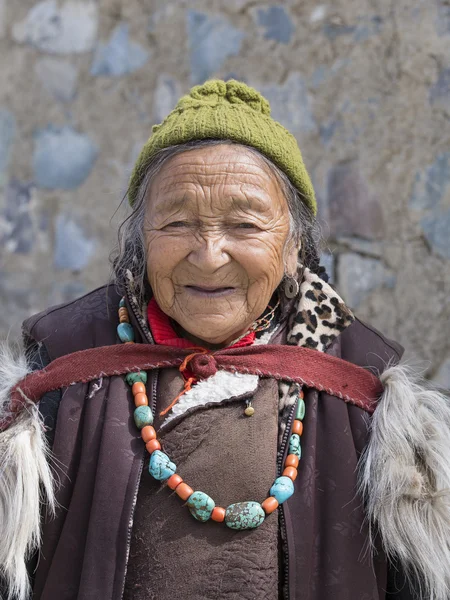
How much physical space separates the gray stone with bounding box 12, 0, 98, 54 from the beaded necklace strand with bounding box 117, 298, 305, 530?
7.31 ft

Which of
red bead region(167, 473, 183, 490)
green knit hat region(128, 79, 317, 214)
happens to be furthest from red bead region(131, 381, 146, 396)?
green knit hat region(128, 79, 317, 214)

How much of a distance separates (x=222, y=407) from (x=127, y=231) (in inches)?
23.8

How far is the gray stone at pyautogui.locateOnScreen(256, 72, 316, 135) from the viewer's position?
314 centimetres

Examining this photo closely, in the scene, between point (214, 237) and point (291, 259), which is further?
point (291, 259)

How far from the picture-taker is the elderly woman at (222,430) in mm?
1629

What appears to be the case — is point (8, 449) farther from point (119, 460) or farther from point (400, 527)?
point (400, 527)

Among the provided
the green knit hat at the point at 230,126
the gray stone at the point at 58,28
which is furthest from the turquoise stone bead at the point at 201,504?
the gray stone at the point at 58,28

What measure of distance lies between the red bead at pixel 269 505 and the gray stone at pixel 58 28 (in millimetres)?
2516

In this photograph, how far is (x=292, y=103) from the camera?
3158mm

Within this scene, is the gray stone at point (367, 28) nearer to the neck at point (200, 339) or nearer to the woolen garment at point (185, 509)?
the neck at point (200, 339)

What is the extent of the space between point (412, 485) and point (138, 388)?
71 centimetres

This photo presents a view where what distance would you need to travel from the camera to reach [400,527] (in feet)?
5.38

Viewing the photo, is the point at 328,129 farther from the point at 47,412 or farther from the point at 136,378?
the point at 47,412

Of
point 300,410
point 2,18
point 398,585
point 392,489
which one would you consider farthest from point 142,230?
point 2,18
